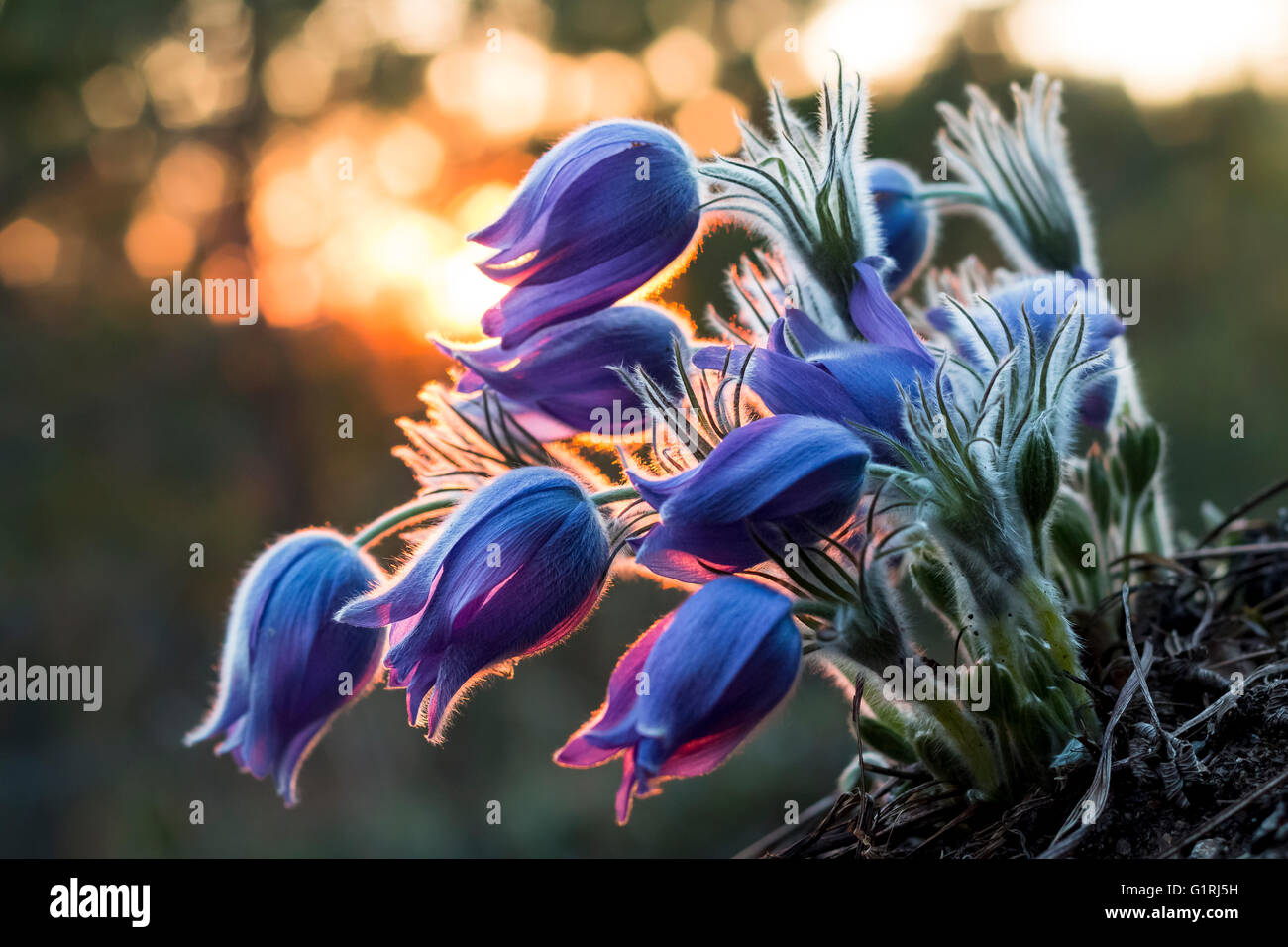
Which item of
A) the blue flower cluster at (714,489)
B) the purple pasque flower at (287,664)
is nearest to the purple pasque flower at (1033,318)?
the blue flower cluster at (714,489)

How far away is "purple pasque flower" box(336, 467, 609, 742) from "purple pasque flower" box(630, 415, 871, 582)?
0.07 m

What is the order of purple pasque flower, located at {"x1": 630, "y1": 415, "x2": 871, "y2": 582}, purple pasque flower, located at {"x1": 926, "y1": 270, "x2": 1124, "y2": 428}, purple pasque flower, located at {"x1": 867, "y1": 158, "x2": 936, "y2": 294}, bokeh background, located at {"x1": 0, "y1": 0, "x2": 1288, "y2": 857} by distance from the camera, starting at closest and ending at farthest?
1. purple pasque flower, located at {"x1": 630, "y1": 415, "x2": 871, "y2": 582}
2. purple pasque flower, located at {"x1": 926, "y1": 270, "x2": 1124, "y2": 428}
3. purple pasque flower, located at {"x1": 867, "y1": 158, "x2": 936, "y2": 294}
4. bokeh background, located at {"x1": 0, "y1": 0, "x2": 1288, "y2": 857}

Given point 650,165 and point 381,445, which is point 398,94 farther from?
point 650,165

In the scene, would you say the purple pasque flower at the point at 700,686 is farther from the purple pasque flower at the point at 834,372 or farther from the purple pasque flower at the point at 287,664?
the purple pasque flower at the point at 287,664

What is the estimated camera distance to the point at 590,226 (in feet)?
2.35

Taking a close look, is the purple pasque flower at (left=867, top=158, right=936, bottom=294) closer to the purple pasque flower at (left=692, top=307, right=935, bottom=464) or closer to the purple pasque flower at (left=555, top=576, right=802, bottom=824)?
the purple pasque flower at (left=692, top=307, right=935, bottom=464)

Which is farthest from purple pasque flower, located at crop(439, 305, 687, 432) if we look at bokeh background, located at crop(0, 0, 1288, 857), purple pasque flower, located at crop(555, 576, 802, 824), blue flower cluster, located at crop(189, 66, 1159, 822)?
bokeh background, located at crop(0, 0, 1288, 857)

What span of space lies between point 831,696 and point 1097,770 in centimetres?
444

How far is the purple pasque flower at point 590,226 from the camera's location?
2.35ft

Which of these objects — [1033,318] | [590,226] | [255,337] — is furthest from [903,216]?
[255,337]

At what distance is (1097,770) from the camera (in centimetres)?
61

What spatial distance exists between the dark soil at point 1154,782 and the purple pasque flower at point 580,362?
325 mm

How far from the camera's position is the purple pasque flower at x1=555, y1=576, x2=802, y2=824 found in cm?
56

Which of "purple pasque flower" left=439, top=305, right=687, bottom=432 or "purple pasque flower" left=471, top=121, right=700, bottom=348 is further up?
"purple pasque flower" left=471, top=121, right=700, bottom=348
